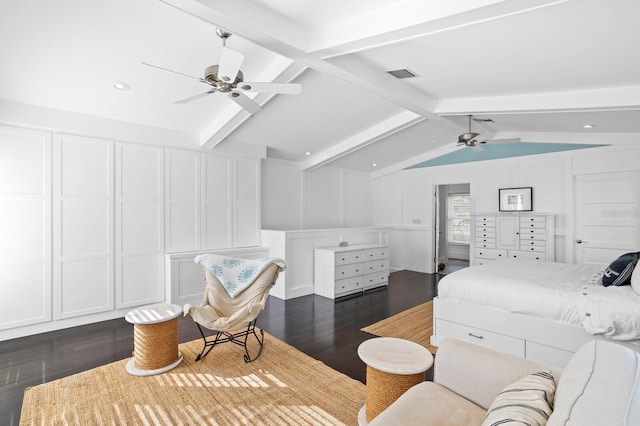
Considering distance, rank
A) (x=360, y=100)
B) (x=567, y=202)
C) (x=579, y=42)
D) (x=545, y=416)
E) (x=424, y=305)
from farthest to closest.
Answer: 1. (x=567, y=202)
2. (x=424, y=305)
3. (x=360, y=100)
4. (x=579, y=42)
5. (x=545, y=416)

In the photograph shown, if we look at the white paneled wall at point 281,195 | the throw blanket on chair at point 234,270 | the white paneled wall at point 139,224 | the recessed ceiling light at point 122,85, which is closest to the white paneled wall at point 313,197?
the white paneled wall at point 281,195

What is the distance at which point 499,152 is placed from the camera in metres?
6.35

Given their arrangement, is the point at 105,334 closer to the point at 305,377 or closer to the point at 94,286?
the point at 94,286

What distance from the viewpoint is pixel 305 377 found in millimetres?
2730

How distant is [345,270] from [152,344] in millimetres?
3226

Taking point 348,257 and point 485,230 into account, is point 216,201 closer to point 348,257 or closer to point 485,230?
point 348,257

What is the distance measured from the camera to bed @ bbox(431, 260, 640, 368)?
249 cm

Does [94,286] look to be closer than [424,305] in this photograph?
Yes

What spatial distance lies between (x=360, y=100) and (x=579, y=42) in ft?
7.70

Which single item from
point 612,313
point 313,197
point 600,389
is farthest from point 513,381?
point 313,197

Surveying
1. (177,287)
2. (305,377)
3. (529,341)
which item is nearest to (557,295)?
(529,341)

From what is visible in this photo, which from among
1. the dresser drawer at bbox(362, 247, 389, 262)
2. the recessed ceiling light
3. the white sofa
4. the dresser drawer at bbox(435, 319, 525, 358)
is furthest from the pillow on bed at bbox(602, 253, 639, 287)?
the recessed ceiling light

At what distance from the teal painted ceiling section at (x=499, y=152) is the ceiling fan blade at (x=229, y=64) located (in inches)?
179

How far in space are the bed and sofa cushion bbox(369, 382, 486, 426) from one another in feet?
5.31
